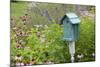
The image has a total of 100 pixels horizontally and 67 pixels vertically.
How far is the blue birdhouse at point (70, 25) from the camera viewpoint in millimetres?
2248

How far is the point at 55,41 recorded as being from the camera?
2.24 m

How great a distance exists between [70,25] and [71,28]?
34 millimetres

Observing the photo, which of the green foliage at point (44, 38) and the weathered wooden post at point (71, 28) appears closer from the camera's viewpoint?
the green foliage at point (44, 38)

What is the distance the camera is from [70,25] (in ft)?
7.41

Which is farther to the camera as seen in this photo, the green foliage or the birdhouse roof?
the birdhouse roof

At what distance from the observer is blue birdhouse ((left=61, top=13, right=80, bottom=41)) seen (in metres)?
2.25

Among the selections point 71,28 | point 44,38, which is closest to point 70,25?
point 71,28

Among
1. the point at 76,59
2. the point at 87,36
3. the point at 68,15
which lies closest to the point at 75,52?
the point at 76,59

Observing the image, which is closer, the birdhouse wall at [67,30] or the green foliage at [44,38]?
the green foliage at [44,38]

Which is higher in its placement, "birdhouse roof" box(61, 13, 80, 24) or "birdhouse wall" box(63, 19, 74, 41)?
"birdhouse roof" box(61, 13, 80, 24)

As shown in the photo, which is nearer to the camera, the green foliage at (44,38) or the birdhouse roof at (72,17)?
the green foliage at (44,38)

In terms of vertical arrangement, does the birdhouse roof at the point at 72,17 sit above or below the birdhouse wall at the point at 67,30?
above
